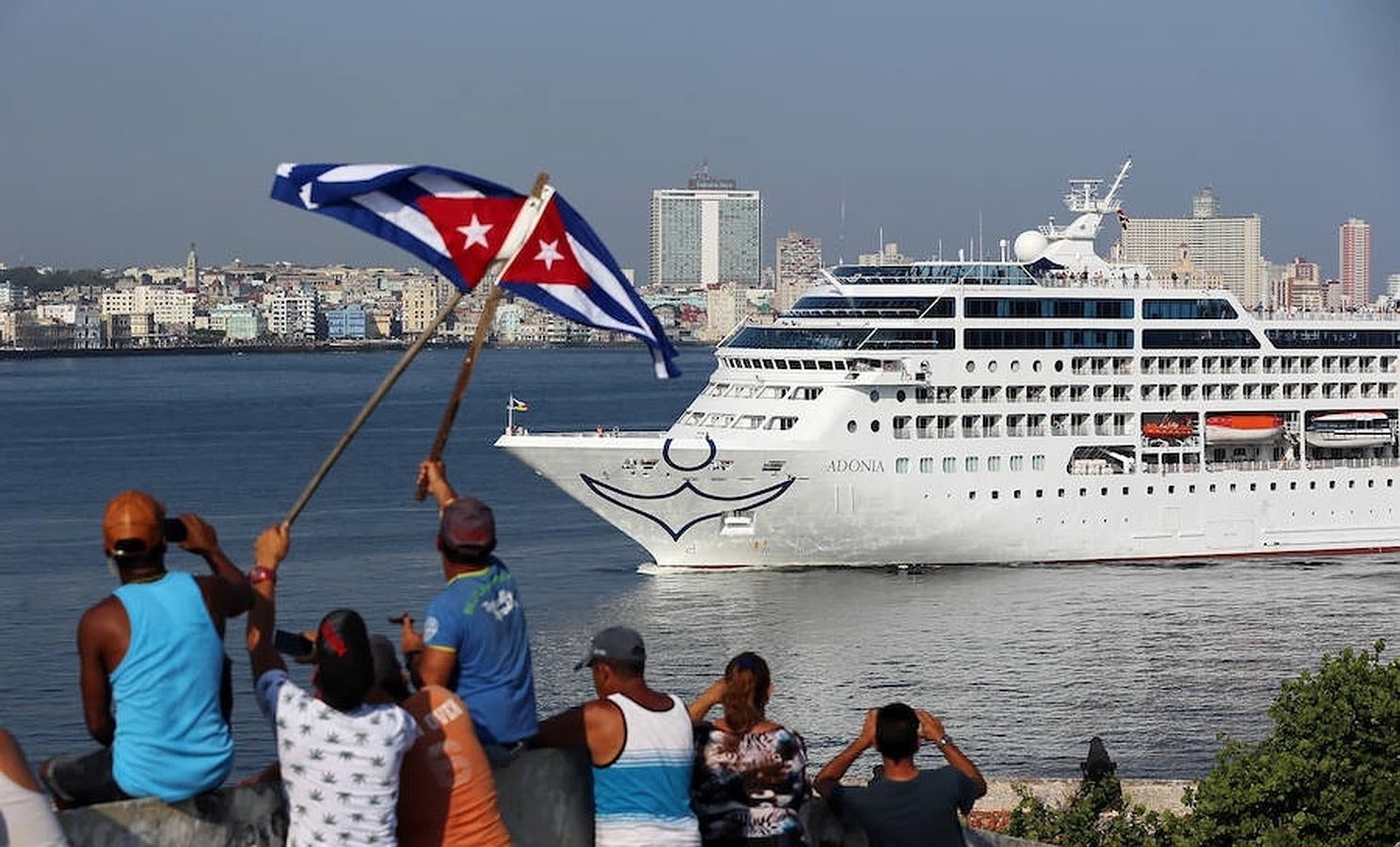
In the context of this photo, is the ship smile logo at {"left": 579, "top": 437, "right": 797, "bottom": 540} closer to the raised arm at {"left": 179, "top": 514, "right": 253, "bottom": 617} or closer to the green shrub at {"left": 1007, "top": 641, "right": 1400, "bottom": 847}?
the green shrub at {"left": 1007, "top": 641, "right": 1400, "bottom": 847}

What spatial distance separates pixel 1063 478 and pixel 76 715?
1704cm

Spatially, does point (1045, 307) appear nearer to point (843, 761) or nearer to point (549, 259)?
point (549, 259)

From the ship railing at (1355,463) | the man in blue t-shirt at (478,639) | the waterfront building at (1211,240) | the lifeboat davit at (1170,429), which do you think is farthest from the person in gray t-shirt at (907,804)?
the waterfront building at (1211,240)

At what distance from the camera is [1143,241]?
459 feet

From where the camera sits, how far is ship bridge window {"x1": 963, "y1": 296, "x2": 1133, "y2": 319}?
117 feet

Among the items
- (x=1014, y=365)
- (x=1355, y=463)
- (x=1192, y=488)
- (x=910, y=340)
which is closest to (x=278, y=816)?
(x=910, y=340)

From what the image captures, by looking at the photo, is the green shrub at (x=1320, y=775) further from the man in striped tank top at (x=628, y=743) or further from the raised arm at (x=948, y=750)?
the man in striped tank top at (x=628, y=743)

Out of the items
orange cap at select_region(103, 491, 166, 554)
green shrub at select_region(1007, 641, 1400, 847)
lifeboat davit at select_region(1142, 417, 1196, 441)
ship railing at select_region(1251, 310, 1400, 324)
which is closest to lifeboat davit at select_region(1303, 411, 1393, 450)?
ship railing at select_region(1251, 310, 1400, 324)

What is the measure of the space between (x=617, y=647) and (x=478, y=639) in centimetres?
36

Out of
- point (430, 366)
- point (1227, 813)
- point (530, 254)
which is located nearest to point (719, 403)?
point (1227, 813)

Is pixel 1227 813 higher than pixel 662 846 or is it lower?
lower

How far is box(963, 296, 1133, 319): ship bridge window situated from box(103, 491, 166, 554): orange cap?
3026 centimetres

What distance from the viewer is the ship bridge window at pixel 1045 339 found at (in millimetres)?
35656

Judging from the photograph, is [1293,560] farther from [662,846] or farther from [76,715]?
[662,846]
